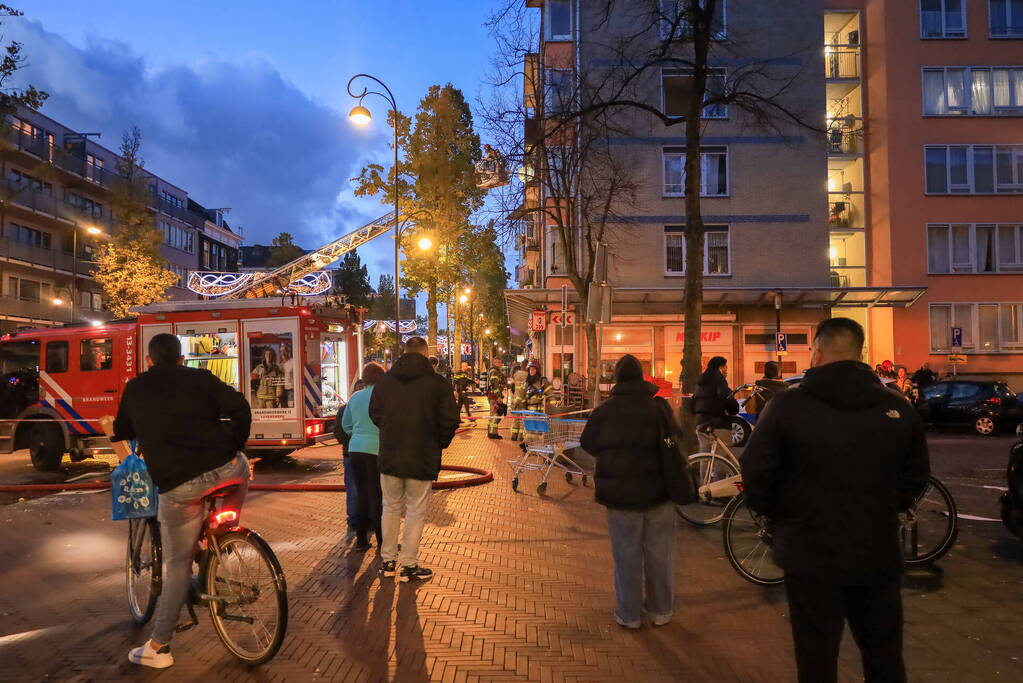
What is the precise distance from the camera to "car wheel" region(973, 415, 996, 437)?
61.8 feet

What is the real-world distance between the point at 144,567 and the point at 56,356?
11005 millimetres

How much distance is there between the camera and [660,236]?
2809 centimetres

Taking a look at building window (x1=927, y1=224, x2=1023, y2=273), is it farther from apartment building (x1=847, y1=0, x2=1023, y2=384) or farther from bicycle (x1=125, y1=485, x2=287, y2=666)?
bicycle (x1=125, y1=485, x2=287, y2=666)

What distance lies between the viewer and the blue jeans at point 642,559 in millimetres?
5047

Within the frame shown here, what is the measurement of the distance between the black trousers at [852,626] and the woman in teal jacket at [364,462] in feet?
15.5

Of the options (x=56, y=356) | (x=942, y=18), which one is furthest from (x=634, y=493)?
(x=942, y=18)

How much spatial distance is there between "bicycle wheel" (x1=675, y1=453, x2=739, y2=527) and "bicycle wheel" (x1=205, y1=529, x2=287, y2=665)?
4528 mm

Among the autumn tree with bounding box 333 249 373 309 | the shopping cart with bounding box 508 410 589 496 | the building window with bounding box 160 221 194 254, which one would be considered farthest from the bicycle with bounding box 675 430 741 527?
the autumn tree with bounding box 333 249 373 309

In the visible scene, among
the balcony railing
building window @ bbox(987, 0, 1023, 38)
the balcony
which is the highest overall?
building window @ bbox(987, 0, 1023, 38)

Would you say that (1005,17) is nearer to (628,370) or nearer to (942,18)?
(942,18)

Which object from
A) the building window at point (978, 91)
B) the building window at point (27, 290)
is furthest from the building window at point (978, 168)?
the building window at point (27, 290)

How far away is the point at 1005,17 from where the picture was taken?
28.7 meters

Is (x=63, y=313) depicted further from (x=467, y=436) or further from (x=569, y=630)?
(x=569, y=630)

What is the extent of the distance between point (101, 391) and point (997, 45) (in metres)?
32.0
